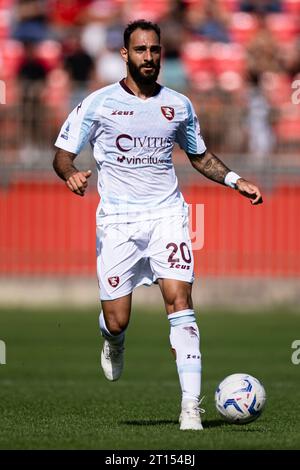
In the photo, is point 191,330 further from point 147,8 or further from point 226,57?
point 147,8

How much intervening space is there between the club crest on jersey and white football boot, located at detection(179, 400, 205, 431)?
211 cm

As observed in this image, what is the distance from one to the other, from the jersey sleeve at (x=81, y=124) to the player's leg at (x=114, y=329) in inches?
46.7

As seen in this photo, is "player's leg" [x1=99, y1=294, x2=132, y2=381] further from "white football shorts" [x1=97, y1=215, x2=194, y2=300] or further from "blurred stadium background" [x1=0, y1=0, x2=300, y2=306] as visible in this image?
"blurred stadium background" [x1=0, y1=0, x2=300, y2=306]

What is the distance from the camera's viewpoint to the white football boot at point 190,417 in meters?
8.48

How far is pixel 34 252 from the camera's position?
20.7 metres

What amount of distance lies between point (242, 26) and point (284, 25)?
86 cm

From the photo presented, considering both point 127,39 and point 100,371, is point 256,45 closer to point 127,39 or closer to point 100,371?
point 100,371

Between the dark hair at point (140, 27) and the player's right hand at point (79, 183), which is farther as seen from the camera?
the dark hair at point (140, 27)

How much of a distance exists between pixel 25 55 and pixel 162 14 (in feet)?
9.24

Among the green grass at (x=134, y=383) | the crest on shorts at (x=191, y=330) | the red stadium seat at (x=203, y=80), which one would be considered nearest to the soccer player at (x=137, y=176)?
the crest on shorts at (x=191, y=330)

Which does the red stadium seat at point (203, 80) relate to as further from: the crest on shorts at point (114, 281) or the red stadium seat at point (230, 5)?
the crest on shorts at point (114, 281)

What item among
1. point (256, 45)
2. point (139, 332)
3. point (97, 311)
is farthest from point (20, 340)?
point (256, 45)

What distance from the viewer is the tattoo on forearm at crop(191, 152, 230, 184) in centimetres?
946

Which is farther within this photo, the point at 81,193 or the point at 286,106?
the point at 286,106
